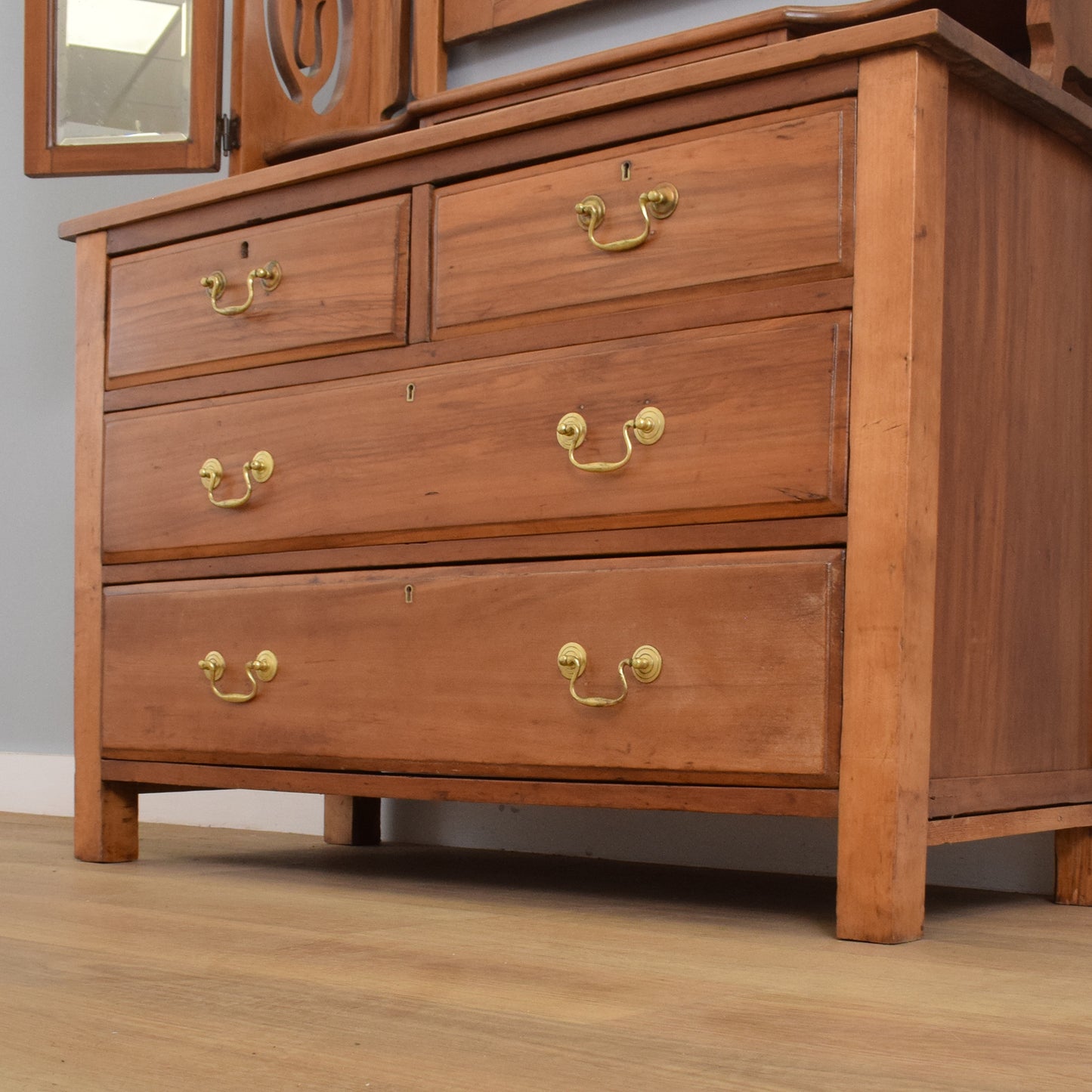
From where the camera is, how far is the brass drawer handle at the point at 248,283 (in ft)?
5.43

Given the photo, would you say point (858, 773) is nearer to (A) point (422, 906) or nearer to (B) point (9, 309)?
(A) point (422, 906)

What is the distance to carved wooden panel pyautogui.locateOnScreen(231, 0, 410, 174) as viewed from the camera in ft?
6.71

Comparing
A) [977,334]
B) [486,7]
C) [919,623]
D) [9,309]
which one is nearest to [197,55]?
[486,7]

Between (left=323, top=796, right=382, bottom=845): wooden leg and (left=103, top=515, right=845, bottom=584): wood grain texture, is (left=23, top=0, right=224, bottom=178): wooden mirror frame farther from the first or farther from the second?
(left=323, top=796, right=382, bottom=845): wooden leg

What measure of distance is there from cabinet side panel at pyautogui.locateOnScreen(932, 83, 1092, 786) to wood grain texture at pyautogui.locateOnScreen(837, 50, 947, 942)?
5cm

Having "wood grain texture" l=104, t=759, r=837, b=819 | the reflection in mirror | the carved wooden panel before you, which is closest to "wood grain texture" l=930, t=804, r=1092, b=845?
"wood grain texture" l=104, t=759, r=837, b=819

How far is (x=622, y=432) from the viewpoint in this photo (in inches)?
53.6

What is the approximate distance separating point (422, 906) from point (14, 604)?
5.16 feet

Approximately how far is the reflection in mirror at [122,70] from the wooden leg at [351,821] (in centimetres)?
98

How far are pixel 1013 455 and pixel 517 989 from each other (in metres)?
0.71

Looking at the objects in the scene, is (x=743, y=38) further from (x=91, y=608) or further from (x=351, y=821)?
(x=351, y=821)

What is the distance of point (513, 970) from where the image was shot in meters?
1.05

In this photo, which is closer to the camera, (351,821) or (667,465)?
(667,465)

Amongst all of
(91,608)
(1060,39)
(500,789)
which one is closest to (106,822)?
(91,608)
